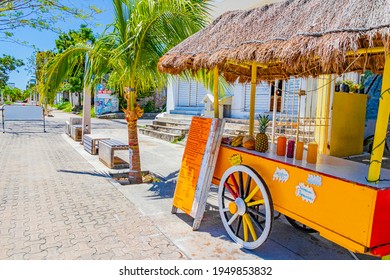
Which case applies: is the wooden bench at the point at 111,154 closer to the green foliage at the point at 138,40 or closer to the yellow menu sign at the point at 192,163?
the green foliage at the point at 138,40

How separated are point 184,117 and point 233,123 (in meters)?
3.58

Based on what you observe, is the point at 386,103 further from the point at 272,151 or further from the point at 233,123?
the point at 233,123

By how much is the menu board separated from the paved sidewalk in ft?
0.94

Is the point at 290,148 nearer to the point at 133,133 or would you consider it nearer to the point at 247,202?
the point at 247,202

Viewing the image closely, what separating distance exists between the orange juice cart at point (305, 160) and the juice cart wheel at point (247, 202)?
1 cm

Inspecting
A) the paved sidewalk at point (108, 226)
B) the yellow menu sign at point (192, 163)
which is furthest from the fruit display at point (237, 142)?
the paved sidewalk at point (108, 226)

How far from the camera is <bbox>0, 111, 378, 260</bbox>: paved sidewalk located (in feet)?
11.2

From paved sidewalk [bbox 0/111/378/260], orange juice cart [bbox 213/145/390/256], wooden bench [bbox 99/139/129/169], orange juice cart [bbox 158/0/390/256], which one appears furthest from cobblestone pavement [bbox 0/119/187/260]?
orange juice cart [bbox 158/0/390/256]

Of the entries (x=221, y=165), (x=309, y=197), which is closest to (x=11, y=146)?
(x=221, y=165)

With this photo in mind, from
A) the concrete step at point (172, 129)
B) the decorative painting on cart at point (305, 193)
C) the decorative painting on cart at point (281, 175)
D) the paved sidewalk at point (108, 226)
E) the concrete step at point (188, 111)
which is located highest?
the concrete step at point (188, 111)

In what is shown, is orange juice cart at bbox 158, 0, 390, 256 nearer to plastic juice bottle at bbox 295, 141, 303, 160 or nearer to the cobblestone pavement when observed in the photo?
plastic juice bottle at bbox 295, 141, 303, 160

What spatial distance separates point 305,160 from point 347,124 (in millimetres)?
4837

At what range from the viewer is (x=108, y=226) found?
4.06m

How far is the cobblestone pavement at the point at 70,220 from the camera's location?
11.1ft
